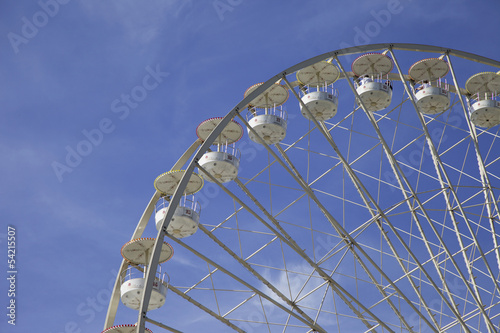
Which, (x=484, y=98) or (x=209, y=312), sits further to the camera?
(x=484, y=98)

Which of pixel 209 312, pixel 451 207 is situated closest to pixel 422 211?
pixel 451 207

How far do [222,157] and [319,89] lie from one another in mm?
5246

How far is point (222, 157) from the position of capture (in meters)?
24.3

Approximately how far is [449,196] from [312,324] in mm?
8485

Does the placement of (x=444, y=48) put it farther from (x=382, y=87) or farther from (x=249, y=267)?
(x=249, y=267)

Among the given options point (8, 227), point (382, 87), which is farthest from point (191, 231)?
point (382, 87)

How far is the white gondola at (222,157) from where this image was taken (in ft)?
79.7

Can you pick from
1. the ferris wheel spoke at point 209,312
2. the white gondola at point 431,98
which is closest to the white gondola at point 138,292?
the ferris wheel spoke at point 209,312

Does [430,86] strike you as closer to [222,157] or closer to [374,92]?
[374,92]

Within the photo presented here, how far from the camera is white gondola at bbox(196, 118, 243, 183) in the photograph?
24.3 m

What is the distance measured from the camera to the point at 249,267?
73.3ft

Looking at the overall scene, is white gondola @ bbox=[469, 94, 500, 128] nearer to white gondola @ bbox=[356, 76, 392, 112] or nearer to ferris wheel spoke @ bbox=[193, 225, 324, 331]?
white gondola @ bbox=[356, 76, 392, 112]

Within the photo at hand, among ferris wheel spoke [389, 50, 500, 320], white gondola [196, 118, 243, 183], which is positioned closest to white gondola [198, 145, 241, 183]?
white gondola [196, 118, 243, 183]

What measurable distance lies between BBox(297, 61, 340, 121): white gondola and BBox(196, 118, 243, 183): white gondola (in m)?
3.02
